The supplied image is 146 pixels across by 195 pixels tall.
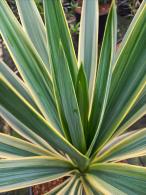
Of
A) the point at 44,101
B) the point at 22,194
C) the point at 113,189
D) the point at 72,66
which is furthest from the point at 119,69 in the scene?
the point at 22,194

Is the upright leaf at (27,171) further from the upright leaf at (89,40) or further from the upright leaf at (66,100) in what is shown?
the upright leaf at (89,40)

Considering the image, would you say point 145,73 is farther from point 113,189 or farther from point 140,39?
point 113,189

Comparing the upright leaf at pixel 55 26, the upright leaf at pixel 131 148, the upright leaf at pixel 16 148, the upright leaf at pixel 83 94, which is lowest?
the upright leaf at pixel 131 148

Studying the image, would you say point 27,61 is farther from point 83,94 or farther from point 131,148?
point 131,148

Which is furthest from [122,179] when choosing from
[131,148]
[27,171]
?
[27,171]

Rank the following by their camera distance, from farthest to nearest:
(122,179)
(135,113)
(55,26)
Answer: (135,113)
(55,26)
(122,179)

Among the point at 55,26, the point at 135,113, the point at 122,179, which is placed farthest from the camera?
the point at 135,113

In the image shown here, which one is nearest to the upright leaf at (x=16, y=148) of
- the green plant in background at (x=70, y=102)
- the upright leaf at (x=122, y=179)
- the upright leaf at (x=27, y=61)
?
the green plant in background at (x=70, y=102)
